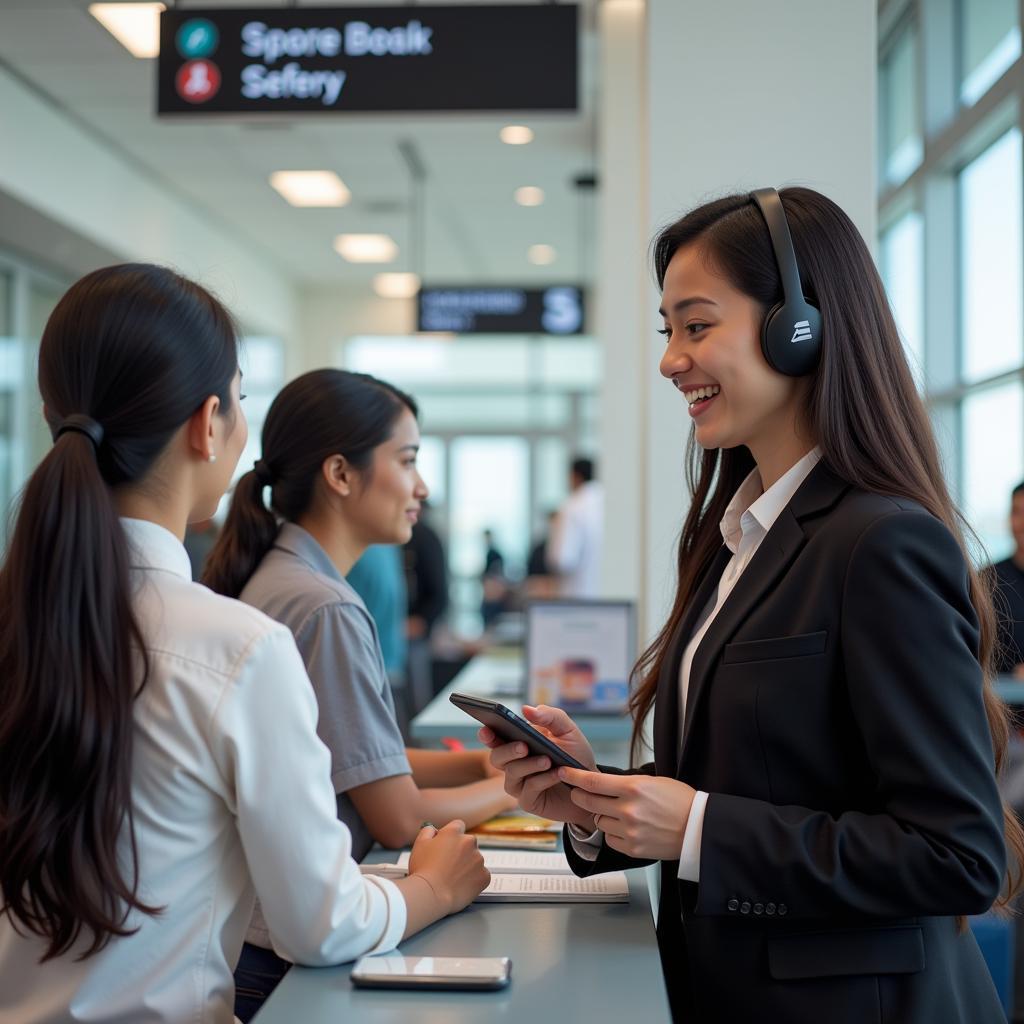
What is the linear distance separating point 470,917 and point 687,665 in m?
0.43

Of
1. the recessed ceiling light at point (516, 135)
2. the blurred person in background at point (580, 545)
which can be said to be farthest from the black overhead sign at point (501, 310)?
the blurred person in background at point (580, 545)

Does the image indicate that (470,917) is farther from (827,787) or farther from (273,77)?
(273,77)

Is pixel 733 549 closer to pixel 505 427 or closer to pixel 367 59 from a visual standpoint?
pixel 367 59

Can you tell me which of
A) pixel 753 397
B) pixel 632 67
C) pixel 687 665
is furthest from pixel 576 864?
pixel 632 67

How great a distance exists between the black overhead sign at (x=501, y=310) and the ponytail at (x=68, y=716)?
636 cm

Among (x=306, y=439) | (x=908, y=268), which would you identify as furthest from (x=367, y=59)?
(x=908, y=268)

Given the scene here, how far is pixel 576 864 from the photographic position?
1.62 m

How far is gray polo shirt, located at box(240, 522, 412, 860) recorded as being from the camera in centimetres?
180

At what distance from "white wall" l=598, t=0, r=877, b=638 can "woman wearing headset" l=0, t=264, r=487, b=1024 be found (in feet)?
5.23

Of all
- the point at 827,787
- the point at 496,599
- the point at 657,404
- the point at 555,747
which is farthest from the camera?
the point at 496,599

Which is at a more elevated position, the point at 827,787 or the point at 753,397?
the point at 753,397

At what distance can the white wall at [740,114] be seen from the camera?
2656 mm

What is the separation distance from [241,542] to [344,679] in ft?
1.32

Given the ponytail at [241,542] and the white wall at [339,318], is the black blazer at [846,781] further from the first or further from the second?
the white wall at [339,318]
